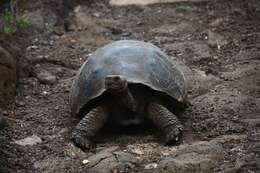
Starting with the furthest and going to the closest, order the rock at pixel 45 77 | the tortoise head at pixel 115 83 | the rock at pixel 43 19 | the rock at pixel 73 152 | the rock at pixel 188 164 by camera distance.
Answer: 1. the rock at pixel 43 19
2. the rock at pixel 45 77
3. the rock at pixel 73 152
4. the tortoise head at pixel 115 83
5. the rock at pixel 188 164

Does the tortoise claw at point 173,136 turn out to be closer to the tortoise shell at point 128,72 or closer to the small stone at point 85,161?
the tortoise shell at point 128,72

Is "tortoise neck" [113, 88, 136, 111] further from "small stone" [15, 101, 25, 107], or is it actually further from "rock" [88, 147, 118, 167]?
"small stone" [15, 101, 25, 107]

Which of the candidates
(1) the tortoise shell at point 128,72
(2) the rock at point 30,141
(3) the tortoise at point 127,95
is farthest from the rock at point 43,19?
(2) the rock at point 30,141

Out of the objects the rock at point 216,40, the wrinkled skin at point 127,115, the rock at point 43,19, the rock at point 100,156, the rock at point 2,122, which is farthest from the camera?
the rock at point 43,19

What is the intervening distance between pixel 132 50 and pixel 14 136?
104cm

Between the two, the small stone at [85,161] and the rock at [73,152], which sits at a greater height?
the small stone at [85,161]

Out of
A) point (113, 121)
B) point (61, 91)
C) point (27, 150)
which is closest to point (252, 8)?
point (61, 91)

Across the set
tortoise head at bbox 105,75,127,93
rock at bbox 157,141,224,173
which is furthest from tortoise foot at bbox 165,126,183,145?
tortoise head at bbox 105,75,127,93

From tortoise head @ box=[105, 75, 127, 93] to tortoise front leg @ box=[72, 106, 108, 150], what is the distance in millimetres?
339

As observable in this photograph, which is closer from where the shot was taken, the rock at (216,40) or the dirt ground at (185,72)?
the dirt ground at (185,72)

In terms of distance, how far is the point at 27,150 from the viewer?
15.0 feet

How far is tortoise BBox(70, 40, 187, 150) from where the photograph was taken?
4586 mm

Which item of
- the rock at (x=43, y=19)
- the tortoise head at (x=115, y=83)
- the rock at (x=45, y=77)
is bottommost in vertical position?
the rock at (x=45, y=77)

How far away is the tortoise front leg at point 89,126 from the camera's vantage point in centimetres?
459
